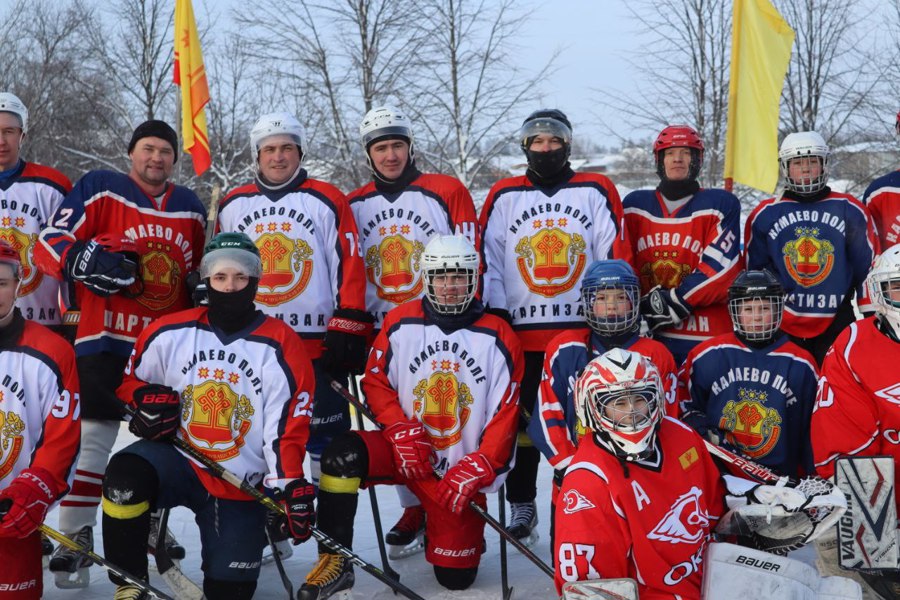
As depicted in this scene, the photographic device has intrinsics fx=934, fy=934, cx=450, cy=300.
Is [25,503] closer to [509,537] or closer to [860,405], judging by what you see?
[509,537]

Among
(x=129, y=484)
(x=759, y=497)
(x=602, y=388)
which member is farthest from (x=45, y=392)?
(x=759, y=497)

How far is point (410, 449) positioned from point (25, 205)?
2138 millimetres

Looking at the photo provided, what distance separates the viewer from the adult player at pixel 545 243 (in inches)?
173

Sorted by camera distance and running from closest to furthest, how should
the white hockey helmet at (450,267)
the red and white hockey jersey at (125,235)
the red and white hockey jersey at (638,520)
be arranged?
the red and white hockey jersey at (638,520), the white hockey helmet at (450,267), the red and white hockey jersey at (125,235)

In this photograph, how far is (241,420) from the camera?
3.69 m

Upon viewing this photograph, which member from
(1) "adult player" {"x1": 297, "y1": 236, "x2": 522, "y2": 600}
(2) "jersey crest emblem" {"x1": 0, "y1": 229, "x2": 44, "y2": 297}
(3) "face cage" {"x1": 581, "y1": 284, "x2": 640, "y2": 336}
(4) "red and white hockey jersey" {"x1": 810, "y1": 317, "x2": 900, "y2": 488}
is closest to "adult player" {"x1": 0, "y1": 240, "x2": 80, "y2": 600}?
(2) "jersey crest emblem" {"x1": 0, "y1": 229, "x2": 44, "y2": 297}

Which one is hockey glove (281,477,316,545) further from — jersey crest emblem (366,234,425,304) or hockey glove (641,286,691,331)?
hockey glove (641,286,691,331)

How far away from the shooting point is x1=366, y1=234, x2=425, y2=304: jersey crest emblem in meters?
4.57

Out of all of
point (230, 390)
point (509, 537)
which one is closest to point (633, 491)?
point (509, 537)

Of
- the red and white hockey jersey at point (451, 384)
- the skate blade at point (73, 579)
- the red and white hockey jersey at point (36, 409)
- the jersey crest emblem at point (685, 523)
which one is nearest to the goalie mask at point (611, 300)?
the red and white hockey jersey at point (451, 384)

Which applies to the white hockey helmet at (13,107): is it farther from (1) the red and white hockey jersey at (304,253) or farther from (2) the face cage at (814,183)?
(2) the face cage at (814,183)

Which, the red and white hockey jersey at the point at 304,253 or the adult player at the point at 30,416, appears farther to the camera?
the red and white hockey jersey at the point at 304,253

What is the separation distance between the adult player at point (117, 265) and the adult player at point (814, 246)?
9.46 ft

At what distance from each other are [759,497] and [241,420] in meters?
1.95
